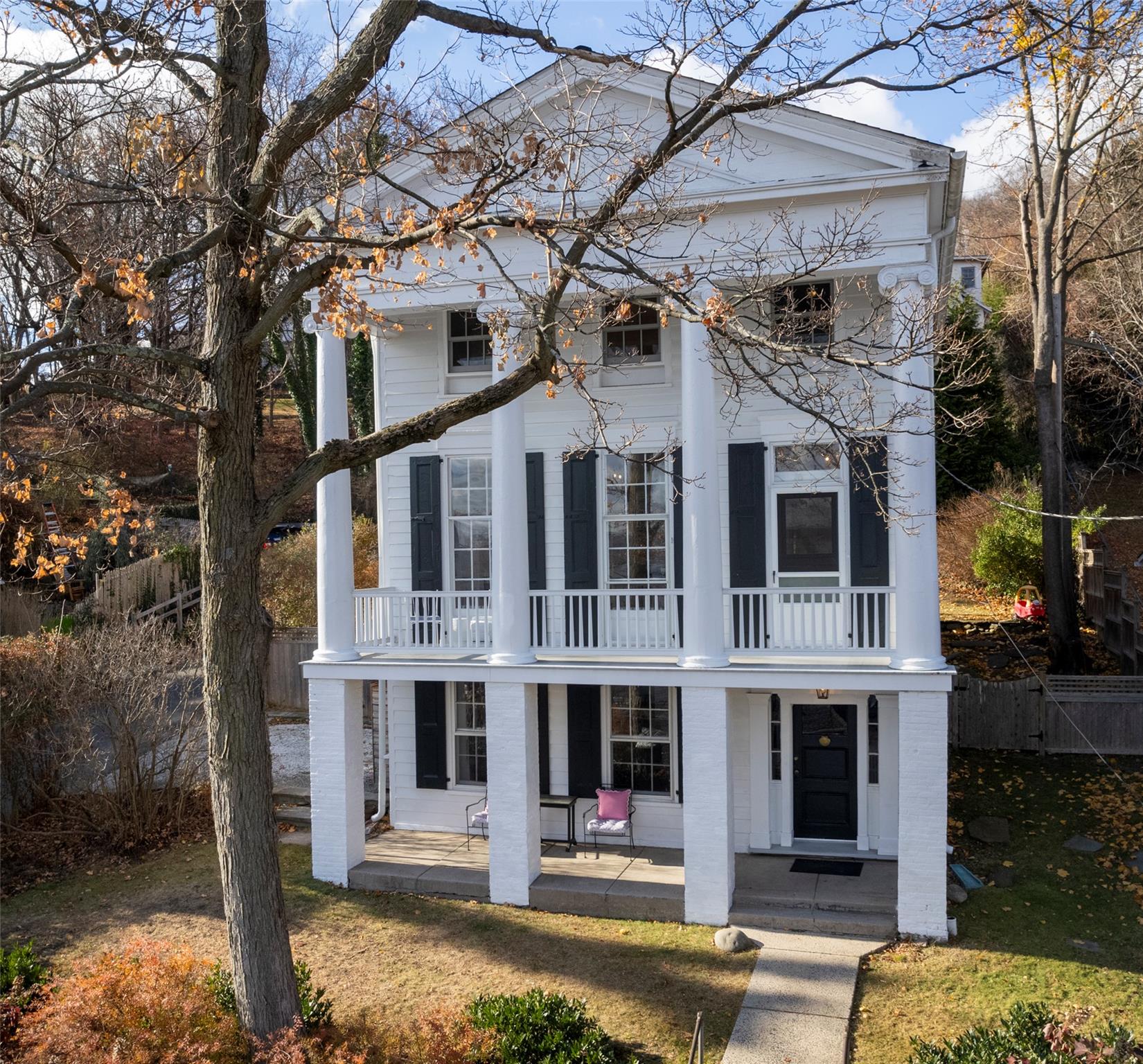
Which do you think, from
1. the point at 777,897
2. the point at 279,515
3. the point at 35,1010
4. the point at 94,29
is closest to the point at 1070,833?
the point at 777,897

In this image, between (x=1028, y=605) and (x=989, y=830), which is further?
(x=1028, y=605)

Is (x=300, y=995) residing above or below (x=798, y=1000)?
above

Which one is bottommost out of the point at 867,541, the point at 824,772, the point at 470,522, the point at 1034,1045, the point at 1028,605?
the point at 1034,1045

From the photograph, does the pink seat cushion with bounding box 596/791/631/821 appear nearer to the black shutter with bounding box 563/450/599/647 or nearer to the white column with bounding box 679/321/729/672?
the black shutter with bounding box 563/450/599/647

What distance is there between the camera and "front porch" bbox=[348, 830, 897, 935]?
1142 centimetres

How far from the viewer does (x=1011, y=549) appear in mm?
23016

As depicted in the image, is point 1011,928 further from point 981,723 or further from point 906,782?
point 981,723

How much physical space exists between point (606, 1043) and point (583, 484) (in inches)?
289

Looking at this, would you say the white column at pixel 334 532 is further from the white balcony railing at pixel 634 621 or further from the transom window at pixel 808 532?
the transom window at pixel 808 532

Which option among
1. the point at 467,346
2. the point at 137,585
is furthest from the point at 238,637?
the point at 137,585

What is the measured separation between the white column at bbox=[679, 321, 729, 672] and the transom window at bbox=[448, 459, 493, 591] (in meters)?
3.66

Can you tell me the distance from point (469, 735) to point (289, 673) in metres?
10.5

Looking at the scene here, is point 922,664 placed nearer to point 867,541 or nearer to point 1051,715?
point 867,541

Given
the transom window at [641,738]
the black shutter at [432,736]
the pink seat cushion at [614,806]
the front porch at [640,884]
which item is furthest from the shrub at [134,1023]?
the transom window at [641,738]
